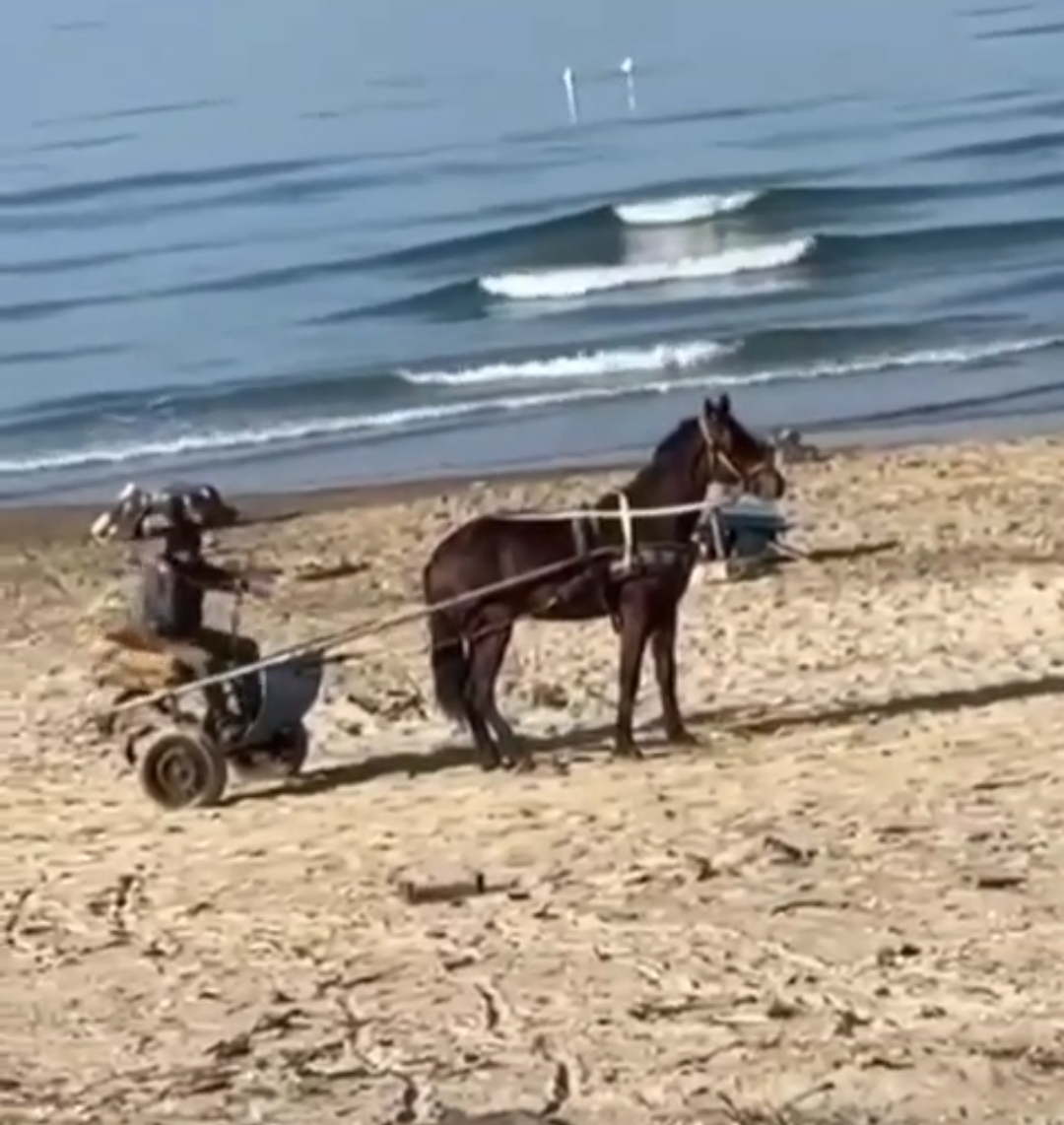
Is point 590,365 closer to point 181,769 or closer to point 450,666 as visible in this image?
point 450,666

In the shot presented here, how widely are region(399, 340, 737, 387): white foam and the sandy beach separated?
10876 mm

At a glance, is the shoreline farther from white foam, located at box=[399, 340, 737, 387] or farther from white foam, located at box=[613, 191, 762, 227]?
white foam, located at box=[613, 191, 762, 227]

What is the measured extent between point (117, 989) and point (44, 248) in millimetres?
29577

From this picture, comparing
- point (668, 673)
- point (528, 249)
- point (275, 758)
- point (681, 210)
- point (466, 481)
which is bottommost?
point (275, 758)

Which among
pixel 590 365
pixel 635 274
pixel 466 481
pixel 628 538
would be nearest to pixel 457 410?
pixel 590 365

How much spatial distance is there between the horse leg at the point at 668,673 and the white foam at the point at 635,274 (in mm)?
19750

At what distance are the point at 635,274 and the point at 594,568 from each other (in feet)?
68.4

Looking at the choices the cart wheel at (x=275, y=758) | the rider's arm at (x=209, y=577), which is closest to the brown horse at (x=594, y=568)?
the cart wheel at (x=275, y=758)

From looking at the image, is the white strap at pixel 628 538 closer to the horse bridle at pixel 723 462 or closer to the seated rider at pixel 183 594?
the horse bridle at pixel 723 462

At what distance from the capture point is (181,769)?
1198cm

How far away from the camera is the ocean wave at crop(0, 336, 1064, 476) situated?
24766 millimetres

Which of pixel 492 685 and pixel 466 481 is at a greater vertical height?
pixel 466 481

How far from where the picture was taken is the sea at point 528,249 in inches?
975

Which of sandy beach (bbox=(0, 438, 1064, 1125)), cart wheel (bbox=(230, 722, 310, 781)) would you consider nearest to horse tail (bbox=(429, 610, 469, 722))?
sandy beach (bbox=(0, 438, 1064, 1125))
